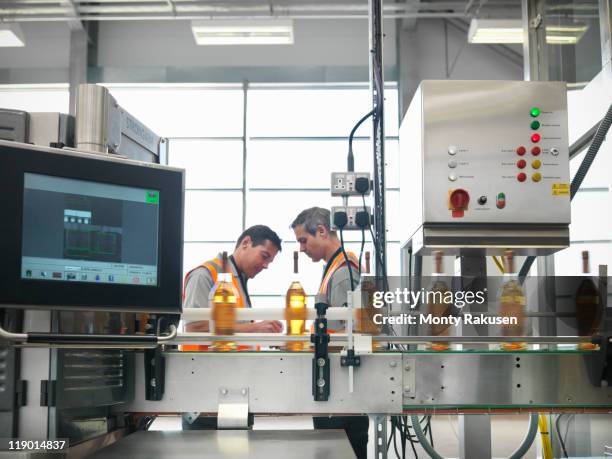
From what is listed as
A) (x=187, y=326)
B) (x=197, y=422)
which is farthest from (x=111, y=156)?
(x=197, y=422)

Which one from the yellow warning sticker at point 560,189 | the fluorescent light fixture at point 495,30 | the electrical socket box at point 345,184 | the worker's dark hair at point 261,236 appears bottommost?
the worker's dark hair at point 261,236

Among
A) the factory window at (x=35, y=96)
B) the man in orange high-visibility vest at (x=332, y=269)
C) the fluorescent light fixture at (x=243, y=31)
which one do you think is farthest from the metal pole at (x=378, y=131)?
the factory window at (x=35, y=96)

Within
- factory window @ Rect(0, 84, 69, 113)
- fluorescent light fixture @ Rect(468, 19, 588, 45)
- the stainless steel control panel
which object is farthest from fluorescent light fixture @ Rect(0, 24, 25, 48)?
the stainless steel control panel

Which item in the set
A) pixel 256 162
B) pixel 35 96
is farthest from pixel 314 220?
pixel 35 96

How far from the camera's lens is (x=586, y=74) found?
3098 mm

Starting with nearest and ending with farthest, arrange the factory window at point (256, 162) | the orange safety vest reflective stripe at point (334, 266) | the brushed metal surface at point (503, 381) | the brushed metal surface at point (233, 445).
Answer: the brushed metal surface at point (233, 445) → the brushed metal surface at point (503, 381) → the orange safety vest reflective stripe at point (334, 266) → the factory window at point (256, 162)

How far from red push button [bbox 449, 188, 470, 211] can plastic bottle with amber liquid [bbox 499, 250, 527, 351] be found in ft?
2.38

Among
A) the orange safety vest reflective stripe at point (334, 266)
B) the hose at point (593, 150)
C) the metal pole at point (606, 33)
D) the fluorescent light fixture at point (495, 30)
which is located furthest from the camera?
the fluorescent light fixture at point (495, 30)

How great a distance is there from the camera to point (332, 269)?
320 cm

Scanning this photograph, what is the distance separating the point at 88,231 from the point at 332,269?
6.09 ft

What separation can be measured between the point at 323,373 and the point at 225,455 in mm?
266

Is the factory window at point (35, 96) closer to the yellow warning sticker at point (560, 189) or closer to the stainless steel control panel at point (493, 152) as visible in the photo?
the stainless steel control panel at point (493, 152)

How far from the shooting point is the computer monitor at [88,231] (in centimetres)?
133

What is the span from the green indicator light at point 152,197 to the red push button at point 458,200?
104cm
